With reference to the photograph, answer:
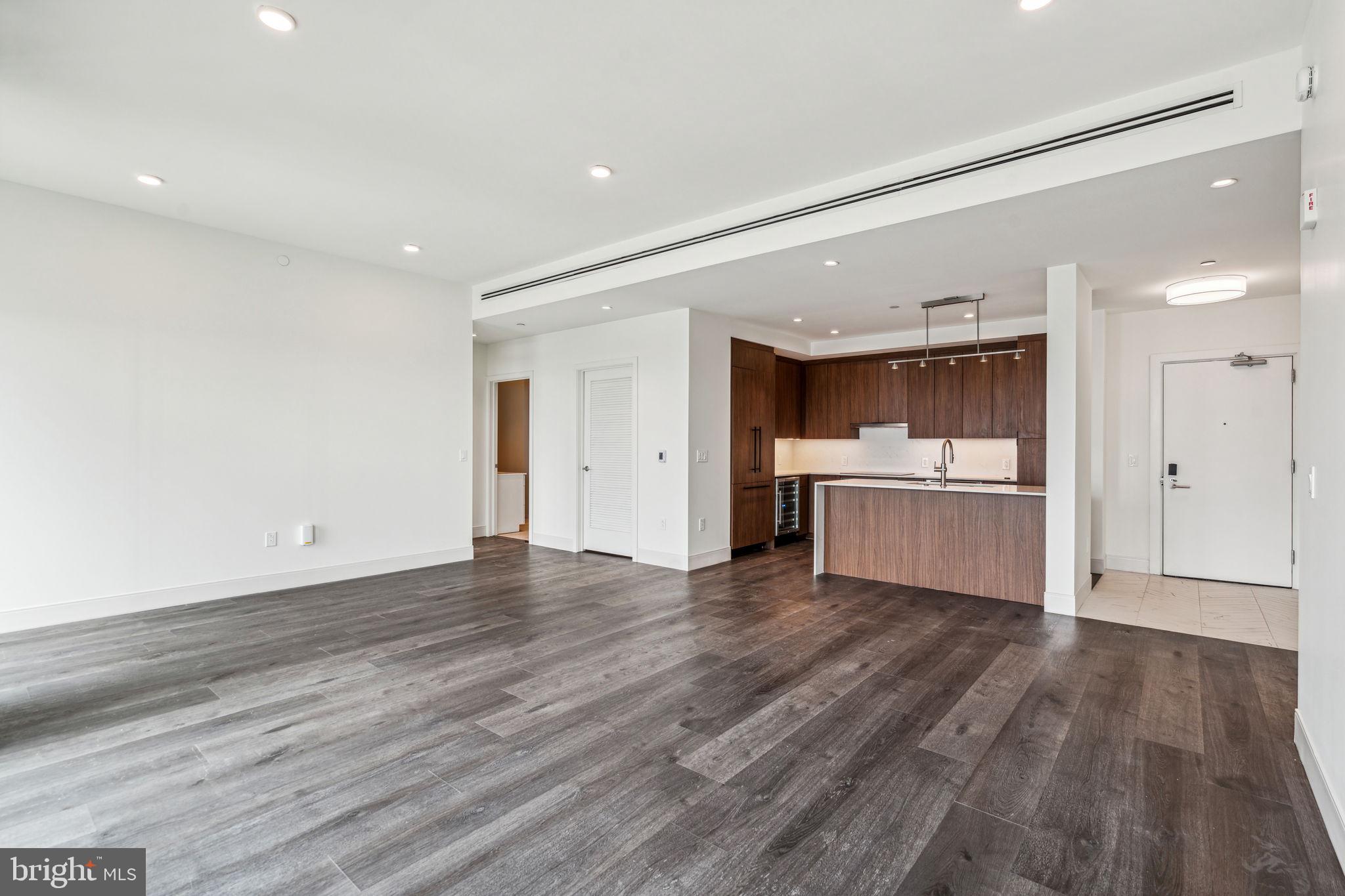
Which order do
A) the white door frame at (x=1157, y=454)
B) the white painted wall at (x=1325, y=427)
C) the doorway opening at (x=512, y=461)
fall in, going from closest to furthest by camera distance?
1. the white painted wall at (x=1325, y=427)
2. the white door frame at (x=1157, y=454)
3. the doorway opening at (x=512, y=461)

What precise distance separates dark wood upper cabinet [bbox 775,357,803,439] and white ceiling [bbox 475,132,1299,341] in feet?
4.78

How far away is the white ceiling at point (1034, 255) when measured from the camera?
3.14 m

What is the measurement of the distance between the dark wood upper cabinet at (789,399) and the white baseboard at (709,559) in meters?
2.02

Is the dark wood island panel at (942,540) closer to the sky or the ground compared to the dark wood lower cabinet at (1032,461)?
closer to the ground

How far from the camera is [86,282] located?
14.3 feet

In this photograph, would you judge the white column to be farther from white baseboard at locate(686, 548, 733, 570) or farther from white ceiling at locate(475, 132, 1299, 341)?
white baseboard at locate(686, 548, 733, 570)

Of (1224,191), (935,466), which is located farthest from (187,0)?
(935,466)

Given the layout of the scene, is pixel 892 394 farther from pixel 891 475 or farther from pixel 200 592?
pixel 200 592

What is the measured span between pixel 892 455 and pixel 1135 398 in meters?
2.82

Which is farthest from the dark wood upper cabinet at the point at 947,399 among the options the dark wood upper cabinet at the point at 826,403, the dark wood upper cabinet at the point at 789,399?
the dark wood upper cabinet at the point at 789,399

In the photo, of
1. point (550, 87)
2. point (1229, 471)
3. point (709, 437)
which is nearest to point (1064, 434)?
point (1229, 471)

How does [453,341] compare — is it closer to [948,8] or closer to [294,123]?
[294,123]
